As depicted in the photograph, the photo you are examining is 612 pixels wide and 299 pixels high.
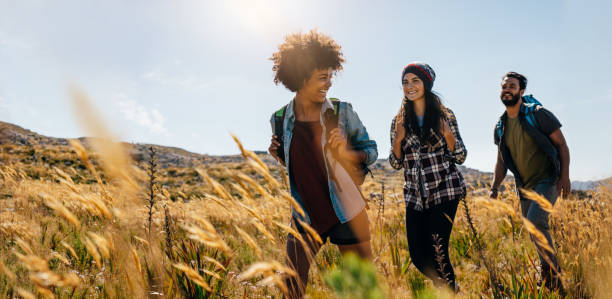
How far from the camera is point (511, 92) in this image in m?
3.45

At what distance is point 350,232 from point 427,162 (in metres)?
1.17

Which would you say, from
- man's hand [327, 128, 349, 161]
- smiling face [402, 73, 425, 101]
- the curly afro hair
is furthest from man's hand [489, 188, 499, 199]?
the curly afro hair

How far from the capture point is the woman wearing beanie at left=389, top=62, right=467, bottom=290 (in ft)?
8.87

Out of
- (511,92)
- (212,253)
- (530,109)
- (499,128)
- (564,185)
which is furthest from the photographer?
(499,128)

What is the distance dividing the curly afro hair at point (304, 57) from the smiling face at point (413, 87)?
82cm

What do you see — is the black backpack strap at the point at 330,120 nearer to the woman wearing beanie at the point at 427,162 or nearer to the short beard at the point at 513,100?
the woman wearing beanie at the point at 427,162

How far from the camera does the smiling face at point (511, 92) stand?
3.45 m

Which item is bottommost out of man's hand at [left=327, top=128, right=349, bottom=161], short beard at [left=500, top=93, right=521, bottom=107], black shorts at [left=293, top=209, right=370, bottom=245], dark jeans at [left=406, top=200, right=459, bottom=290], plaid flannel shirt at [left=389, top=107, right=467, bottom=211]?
dark jeans at [left=406, top=200, right=459, bottom=290]

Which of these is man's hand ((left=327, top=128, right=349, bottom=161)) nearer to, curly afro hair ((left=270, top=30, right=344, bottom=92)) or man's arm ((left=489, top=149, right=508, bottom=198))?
curly afro hair ((left=270, top=30, right=344, bottom=92))

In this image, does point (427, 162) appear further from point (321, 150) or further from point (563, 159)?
point (563, 159)

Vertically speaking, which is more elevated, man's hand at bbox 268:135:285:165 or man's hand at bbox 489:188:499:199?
man's hand at bbox 268:135:285:165

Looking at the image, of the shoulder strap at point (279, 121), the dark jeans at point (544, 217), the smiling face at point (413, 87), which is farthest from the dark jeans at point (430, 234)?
the shoulder strap at point (279, 121)

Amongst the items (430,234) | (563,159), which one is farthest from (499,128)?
(430,234)

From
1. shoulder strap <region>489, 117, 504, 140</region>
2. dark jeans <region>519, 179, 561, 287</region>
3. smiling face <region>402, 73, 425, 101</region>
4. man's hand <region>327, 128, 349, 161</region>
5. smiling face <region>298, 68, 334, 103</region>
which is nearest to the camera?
man's hand <region>327, 128, 349, 161</region>
